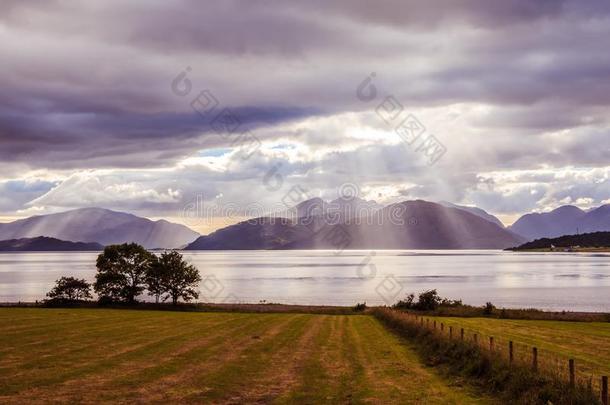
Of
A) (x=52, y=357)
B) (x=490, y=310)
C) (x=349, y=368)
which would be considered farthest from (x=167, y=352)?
(x=490, y=310)

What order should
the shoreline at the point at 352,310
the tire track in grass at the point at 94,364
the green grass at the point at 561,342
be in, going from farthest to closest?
the shoreline at the point at 352,310 < the green grass at the point at 561,342 < the tire track in grass at the point at 94,364

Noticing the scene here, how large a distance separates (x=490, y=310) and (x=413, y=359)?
62643 millimetres

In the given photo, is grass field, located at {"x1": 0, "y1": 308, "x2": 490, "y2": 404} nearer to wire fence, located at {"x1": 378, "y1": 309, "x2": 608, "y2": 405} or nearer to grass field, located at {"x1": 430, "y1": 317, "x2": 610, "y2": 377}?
wire fence, located at {"x1": 378, "y1": 309, "x2": 608, "y2": 405}

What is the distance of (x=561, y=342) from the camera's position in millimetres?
55125

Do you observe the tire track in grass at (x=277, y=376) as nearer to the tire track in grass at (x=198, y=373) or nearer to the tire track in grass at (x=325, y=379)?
the tire track in grass at (x=325, y=379)

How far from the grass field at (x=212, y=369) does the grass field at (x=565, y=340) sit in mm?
7277

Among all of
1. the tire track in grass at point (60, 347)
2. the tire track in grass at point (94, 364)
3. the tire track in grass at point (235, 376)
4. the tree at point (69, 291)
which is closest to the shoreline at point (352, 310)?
the tree at point (69, 291)

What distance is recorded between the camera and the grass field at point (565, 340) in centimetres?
3928

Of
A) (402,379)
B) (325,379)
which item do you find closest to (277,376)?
(325,379)

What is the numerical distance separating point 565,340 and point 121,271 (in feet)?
297

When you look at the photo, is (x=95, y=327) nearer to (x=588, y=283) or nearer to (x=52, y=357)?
(x=52, y=357)

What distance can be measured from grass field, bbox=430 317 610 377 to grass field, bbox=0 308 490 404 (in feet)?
23.9

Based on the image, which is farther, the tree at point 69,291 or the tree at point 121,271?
the tree at point 121,271

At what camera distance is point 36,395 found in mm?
24828
